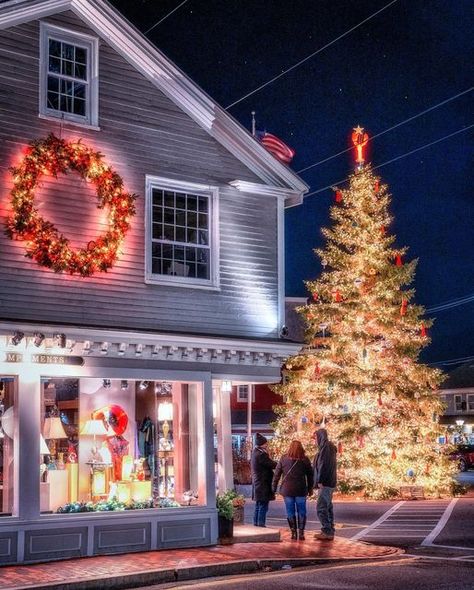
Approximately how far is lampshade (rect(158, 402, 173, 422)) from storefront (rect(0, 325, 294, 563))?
19mm

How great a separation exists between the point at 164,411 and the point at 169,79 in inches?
245

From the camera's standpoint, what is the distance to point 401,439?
29094mm

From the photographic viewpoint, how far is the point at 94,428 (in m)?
16.7

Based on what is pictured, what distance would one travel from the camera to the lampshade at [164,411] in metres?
17.5

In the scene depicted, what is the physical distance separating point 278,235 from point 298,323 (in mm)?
38880

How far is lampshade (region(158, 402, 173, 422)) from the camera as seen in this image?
17469mm

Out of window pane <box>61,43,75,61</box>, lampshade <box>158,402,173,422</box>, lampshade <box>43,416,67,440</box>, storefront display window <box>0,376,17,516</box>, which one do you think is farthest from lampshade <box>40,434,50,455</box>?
window pane <box>61,43,75,61</box>

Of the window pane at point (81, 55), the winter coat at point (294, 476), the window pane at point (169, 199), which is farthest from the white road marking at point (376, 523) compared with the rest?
the window pane at point (81, 55)

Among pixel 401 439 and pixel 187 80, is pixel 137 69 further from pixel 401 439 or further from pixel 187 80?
pixel 401 439

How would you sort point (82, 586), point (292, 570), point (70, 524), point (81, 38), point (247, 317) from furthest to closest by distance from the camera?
point (247, 317) < point (81, 38) < point (70, 524) < point (292, 570) < point (82, 586)

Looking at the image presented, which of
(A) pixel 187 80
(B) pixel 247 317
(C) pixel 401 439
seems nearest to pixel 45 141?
(A) pixel 187 80

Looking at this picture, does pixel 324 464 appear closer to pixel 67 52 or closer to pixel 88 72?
pixel 88 72

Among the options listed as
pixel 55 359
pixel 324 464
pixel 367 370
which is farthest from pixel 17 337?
pixel 367 370

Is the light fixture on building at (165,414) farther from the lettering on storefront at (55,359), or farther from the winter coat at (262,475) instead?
the lettering on storefront at (55,359)
